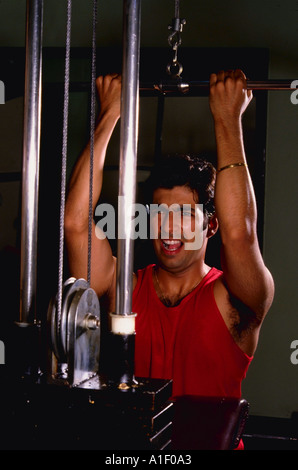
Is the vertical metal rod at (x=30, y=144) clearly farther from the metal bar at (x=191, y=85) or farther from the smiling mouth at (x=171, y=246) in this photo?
the smiling mouth at (x=171, y=246)

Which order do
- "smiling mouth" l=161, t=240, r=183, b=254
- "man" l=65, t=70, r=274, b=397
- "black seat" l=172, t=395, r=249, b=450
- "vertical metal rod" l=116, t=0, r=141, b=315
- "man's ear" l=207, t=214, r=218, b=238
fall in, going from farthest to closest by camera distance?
"man's ear" l=207, t=214, r=218, b=238 → "smiling mouth" l=161, t=240, r=183, b=254 → "man" l=65, t=70, r=274, b=397 → "black seat" l=172, t=395, r=249, b=450 → "vertical metal rod" l=116, t=0, r=141, b=315

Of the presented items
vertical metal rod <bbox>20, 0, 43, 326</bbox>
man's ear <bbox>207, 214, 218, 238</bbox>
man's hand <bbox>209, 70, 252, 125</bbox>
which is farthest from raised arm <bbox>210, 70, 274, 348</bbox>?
vertical metal rod <bbox>20, 0, 43, 326</bbox>

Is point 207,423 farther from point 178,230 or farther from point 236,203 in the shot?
point 178,230

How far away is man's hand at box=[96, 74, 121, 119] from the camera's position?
166 centimetres

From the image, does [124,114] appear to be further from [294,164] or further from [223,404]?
[294,164]

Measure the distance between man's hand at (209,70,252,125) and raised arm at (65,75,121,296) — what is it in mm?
324

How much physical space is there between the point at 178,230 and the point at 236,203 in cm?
56

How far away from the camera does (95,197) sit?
178 centimetres

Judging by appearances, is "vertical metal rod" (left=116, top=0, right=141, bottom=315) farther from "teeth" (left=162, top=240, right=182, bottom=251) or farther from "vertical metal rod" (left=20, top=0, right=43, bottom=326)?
"teeth" (left=162, top=240, right=182, bottom=251)

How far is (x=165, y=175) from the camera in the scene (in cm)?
217
